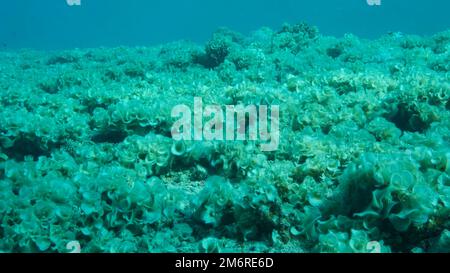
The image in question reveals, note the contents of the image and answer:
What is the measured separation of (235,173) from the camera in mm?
5883

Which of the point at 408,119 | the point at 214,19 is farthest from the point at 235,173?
the point at 214,19

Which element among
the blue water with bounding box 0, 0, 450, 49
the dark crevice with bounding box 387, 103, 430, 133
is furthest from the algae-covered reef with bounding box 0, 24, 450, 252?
the blue water with bounding box 0, 0, 450, 49

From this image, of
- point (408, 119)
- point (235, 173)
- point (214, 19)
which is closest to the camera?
point (235, 173)

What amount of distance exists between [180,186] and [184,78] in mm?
5733

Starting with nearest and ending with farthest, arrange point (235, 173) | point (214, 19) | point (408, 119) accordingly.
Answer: point (235, 173)
point (408, 119)
point (214, 19)

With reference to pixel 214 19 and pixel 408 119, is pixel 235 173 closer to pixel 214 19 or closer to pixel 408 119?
pixel 408 119

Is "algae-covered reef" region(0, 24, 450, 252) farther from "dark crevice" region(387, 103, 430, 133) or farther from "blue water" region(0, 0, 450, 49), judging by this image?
"blue water" region(0, 0, 450, 49)

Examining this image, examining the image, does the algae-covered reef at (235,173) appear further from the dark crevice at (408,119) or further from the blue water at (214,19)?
the blue water at (214,19)

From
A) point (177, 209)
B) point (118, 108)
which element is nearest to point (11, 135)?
point (118, 108)

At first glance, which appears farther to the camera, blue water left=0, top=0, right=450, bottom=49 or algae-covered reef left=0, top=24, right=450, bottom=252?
blue water left=0, top=0, right=450, bottom=49

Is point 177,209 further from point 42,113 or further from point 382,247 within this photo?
point 42,113

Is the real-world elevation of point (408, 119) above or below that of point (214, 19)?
below

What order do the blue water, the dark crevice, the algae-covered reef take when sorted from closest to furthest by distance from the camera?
the algae-covered reef → the dark crevice → the blue water

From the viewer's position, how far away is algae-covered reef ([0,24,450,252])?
4125 mm
